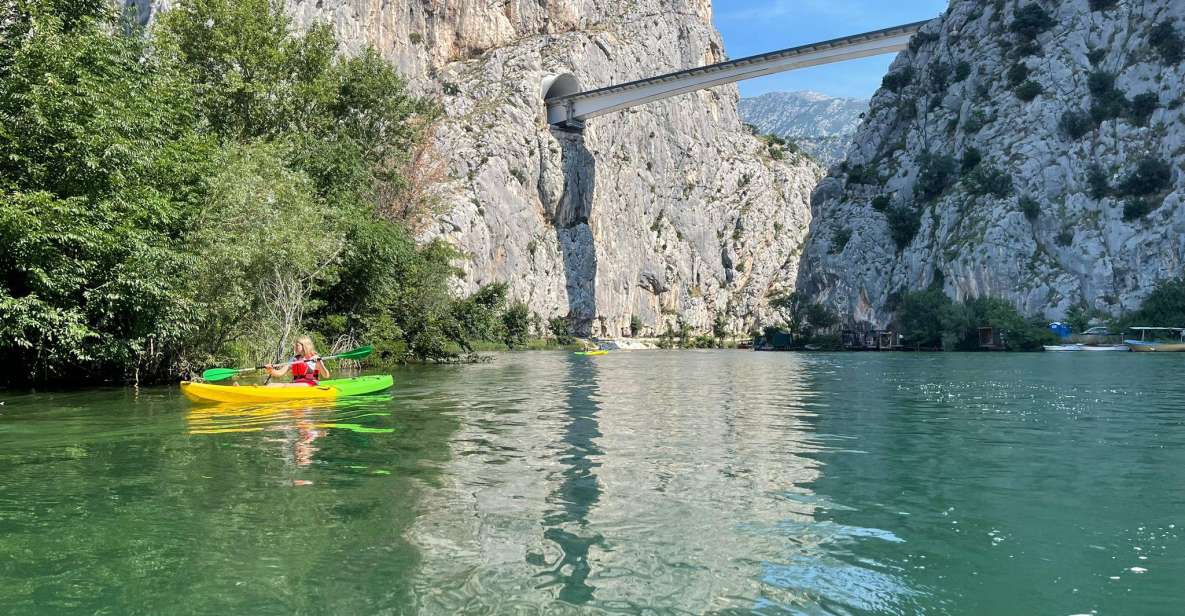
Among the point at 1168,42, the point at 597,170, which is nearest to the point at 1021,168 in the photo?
the point at 1168,42

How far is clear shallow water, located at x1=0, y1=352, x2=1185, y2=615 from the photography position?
586 cm

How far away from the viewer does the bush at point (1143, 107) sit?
260ft

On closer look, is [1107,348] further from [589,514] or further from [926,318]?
[589,514]

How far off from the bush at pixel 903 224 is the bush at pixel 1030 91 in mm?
15315

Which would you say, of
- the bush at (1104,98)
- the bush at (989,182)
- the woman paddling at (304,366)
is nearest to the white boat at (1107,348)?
the bush at (989,182)

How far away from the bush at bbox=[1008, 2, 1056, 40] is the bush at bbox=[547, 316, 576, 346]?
6365 cm

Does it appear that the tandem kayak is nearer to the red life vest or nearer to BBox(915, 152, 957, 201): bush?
the red life vest

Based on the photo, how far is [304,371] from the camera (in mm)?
20594

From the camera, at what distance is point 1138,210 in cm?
7531

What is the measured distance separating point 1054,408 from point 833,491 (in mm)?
12813

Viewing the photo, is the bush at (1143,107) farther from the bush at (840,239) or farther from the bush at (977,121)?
the bush at (840,239)

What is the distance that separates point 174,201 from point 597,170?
98.7 meters

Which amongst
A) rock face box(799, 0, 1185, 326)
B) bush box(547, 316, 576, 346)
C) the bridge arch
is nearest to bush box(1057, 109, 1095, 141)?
rock face box(799, 0, 1185, 326)

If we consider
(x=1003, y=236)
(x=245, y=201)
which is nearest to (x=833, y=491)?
(x=245, y=201)
